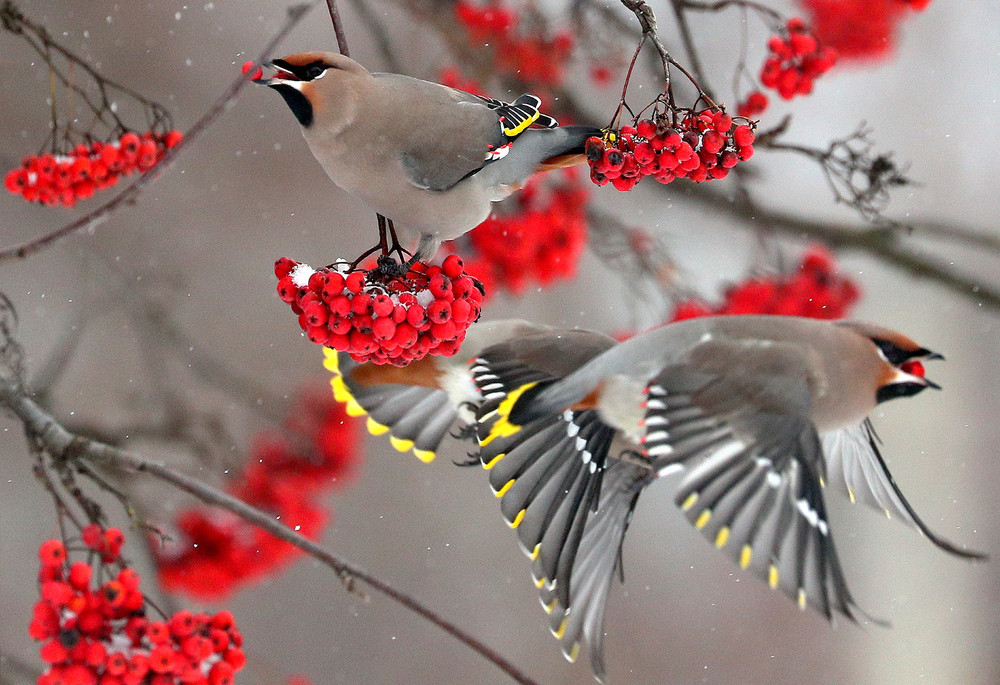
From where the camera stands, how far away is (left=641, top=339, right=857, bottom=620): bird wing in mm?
807

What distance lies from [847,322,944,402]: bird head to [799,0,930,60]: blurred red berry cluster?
122 centimetres

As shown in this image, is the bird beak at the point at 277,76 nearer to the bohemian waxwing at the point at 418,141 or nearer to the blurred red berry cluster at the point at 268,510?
the bohemian waxwing at the point at 418,141

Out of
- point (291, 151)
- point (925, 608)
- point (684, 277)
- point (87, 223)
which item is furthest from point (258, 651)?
point (925, 608)

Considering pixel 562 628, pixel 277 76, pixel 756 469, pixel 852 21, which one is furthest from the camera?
pixel 852 21

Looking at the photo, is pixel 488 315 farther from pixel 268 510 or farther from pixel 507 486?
pixel 507 486

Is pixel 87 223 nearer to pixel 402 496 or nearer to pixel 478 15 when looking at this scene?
pixel 478 15

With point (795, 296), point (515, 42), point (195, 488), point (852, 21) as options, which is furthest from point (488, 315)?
point (195, 488)

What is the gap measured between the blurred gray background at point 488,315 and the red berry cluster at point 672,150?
2.80 feet

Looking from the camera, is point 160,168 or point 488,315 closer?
point 160,168

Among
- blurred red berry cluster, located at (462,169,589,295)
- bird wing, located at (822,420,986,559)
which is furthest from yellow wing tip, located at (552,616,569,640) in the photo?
blurred red berry cluster, located at (462,169,589,295)

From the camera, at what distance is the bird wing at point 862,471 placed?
101 cm

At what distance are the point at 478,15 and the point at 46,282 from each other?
106 cm

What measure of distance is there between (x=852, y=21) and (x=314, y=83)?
1749mm

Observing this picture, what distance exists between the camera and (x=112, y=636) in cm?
85
